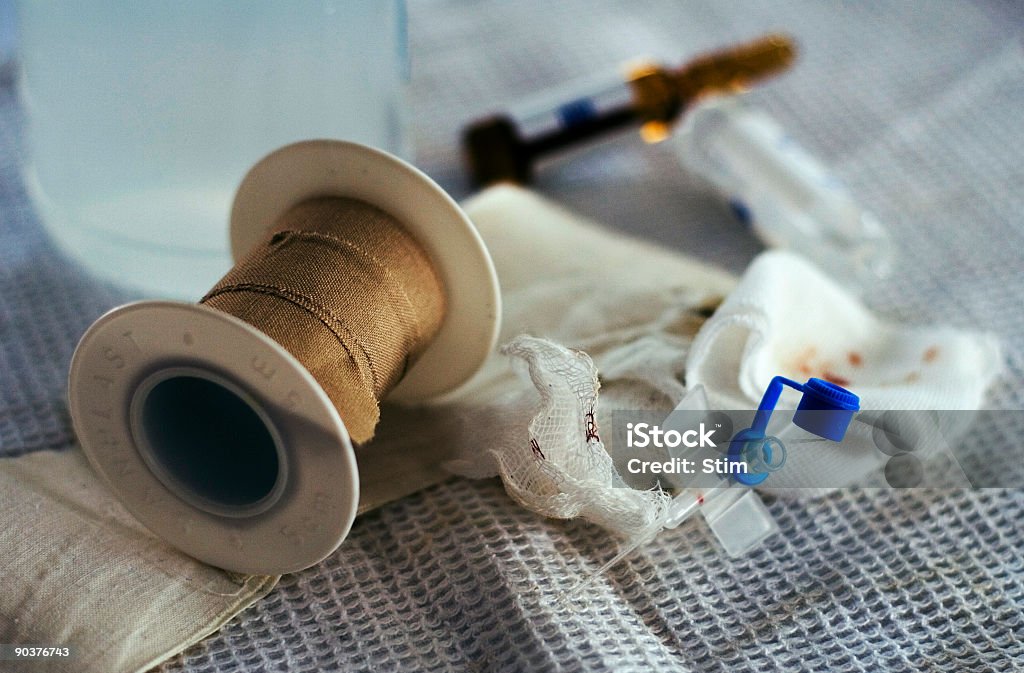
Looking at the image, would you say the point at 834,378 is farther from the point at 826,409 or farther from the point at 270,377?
the point at 270,377

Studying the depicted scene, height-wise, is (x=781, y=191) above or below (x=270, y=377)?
below

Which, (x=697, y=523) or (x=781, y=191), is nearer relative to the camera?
(x=697, y=523)

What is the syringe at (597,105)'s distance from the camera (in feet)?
3.78

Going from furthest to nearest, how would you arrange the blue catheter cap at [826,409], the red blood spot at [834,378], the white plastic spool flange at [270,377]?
the red blood spot at [834,378] → the blue catheter cap at [826,409] → the white plastic spool flange at [270,377]

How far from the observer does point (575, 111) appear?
45.5 inches

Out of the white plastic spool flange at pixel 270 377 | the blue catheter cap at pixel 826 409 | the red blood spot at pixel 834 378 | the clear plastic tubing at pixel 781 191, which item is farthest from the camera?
the clear plastic tubing at pixel 781 191

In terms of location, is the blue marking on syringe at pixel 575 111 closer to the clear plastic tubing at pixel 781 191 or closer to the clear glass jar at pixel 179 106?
Answer: the clear plastic tubing at pixel 781 191

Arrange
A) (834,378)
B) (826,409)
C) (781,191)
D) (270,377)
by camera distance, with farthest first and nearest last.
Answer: (781,191) → (834,378) → (826,409) → (270,377)

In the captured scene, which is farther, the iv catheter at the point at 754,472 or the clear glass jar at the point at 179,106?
the clear glass jar at the point at 179,106

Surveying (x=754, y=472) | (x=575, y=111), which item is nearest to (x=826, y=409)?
(x=754, y=472)

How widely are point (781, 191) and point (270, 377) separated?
2.26ft

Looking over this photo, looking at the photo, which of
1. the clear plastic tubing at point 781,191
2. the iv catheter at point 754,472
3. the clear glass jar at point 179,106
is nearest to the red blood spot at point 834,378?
the iv catheter at point 754,472

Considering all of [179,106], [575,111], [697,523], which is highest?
[179,106]

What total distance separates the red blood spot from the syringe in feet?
1.49
